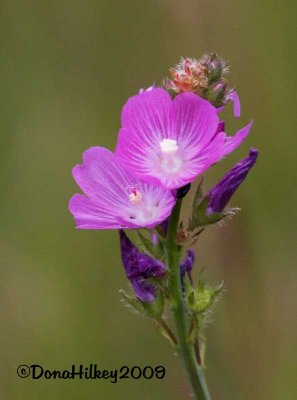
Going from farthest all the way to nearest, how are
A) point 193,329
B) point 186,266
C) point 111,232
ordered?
point 111,232, point 186,266, point 193,329

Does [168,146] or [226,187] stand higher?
[168,146]

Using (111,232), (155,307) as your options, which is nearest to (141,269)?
(155,307)

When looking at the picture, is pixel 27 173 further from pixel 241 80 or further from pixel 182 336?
pixel 182 336

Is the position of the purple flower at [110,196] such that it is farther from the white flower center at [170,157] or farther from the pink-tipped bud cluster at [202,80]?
the pink-tipped bud cluster at [202,80]

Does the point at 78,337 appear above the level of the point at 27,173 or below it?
below

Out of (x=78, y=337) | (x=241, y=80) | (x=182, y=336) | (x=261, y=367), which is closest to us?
(x=182, y=336)

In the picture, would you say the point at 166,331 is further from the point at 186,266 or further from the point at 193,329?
the point at 186,266

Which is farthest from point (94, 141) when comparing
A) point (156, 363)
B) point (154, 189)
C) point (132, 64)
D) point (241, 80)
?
point (154, 189)
